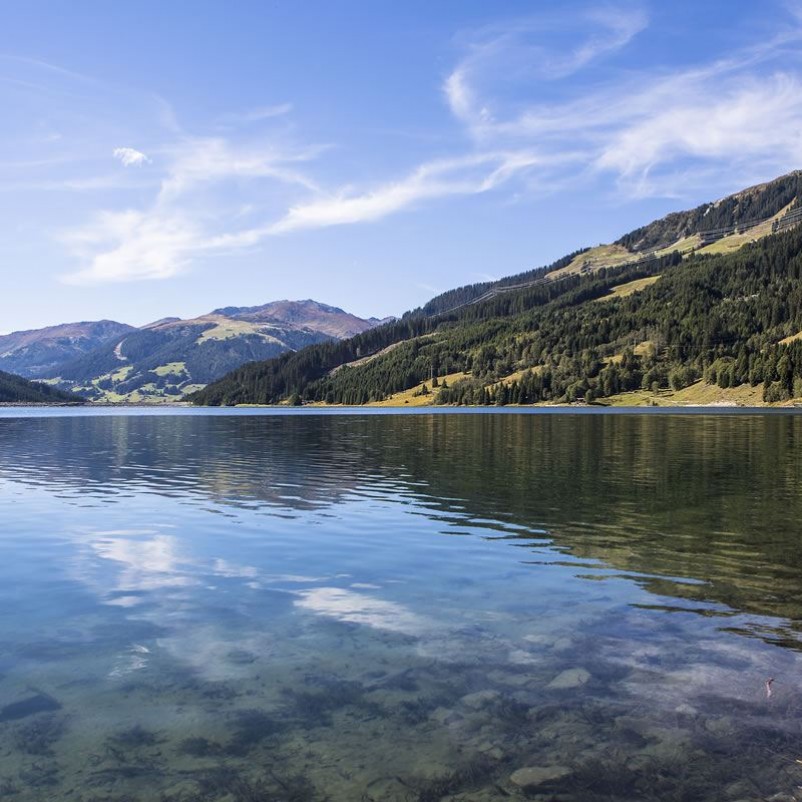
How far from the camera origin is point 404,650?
17.5m

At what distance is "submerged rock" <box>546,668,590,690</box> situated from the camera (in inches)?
591

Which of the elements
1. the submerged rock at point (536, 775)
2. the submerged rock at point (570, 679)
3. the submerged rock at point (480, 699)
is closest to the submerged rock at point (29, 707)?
the submerged rock at point (480, 699)

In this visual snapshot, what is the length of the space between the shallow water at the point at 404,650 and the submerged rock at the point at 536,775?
0.12ft

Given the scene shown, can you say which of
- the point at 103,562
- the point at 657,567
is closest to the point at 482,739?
the point at 657,567

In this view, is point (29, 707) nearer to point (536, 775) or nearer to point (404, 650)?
point (404, 650)

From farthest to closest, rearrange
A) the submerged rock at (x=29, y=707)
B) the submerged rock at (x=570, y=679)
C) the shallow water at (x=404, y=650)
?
the submerged rock at (x=570, y=679) < the submerged rock at (x=29, y=707) < the shallow water at (x=404, y=650)

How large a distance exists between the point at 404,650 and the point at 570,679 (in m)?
4.34

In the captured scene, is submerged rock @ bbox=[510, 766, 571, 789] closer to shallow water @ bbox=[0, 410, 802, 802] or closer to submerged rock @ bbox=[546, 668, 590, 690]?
shallow water @ bbox=[0, 410, 802, 802]

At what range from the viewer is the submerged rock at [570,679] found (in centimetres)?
1501

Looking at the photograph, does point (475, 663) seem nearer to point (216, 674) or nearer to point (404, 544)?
point (216, 674)

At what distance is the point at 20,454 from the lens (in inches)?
3263

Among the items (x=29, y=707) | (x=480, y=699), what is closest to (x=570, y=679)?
(x=480, y=699)

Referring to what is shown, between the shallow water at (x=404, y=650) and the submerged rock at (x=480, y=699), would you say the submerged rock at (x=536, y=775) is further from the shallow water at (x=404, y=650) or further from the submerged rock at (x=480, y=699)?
the submerged rock at (x=480, y=699)

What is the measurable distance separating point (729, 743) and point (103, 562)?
2485cm
